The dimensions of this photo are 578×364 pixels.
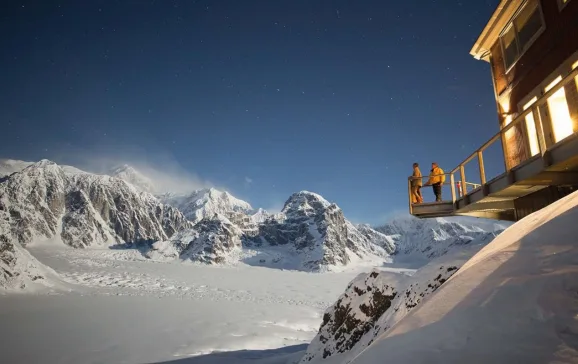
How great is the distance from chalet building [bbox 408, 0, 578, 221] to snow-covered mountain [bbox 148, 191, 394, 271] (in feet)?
339

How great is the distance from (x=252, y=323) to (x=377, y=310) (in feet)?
62.8

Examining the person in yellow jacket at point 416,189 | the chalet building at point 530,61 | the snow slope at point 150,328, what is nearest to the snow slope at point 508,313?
the chalet building at point 530,61

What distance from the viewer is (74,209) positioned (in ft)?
412

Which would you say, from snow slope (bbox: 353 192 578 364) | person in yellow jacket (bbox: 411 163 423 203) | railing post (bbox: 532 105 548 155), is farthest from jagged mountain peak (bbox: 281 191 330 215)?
snow slope (bbox: 353 192 578 364)

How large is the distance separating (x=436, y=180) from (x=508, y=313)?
8930 millimetres

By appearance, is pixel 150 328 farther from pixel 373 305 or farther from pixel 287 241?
pixel 287 241

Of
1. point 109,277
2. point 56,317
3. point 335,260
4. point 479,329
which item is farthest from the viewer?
point 335,260

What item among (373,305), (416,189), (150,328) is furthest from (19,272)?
(416,189)

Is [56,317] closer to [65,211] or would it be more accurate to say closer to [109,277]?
[109,277]

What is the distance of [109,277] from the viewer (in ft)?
167

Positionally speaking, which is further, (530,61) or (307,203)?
(307,203)

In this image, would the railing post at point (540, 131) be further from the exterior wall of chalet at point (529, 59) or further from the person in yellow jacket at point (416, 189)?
the person in yellow jacket at point (416, 189)

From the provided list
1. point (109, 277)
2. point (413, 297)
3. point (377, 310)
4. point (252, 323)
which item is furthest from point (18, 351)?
point (109, 277)

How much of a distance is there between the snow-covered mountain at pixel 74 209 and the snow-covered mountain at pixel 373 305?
120 m
